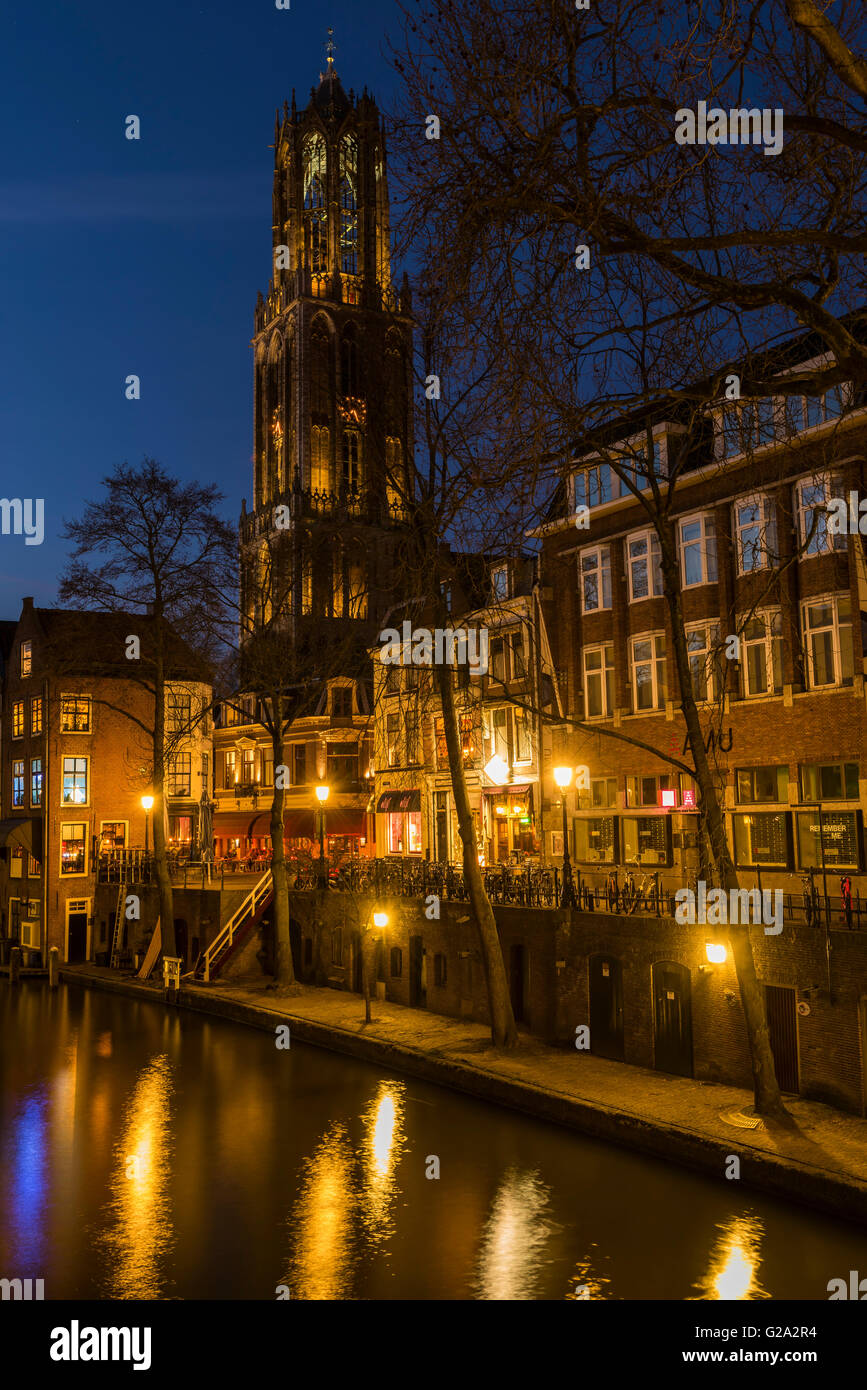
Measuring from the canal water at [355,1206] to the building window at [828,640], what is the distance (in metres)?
12.1

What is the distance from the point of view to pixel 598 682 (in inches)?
1297

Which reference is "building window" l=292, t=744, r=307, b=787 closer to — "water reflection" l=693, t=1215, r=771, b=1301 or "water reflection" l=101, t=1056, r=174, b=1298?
"water reflection" l=101, t=1056, r=174, b=1298

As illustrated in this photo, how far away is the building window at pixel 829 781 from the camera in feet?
83.8

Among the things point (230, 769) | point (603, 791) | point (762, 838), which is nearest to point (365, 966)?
point (603, 791)

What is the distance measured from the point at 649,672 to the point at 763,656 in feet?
12.8

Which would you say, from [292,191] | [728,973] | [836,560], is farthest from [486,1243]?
[292,191]

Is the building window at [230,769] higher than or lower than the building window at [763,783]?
higher

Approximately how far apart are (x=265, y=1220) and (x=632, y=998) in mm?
9749

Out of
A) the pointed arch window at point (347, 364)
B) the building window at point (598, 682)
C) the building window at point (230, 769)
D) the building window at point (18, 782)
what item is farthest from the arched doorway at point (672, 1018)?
the pointed arch window at point (347, 364)

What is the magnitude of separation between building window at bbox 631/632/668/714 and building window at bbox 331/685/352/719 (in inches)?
904

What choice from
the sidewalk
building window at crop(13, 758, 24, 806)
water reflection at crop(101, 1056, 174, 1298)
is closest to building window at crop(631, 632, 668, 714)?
the sidewalk

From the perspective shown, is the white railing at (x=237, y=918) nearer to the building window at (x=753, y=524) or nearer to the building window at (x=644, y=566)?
the building window at (x=644, y=566)

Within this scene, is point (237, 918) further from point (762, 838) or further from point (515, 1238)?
point (515, 1238)
